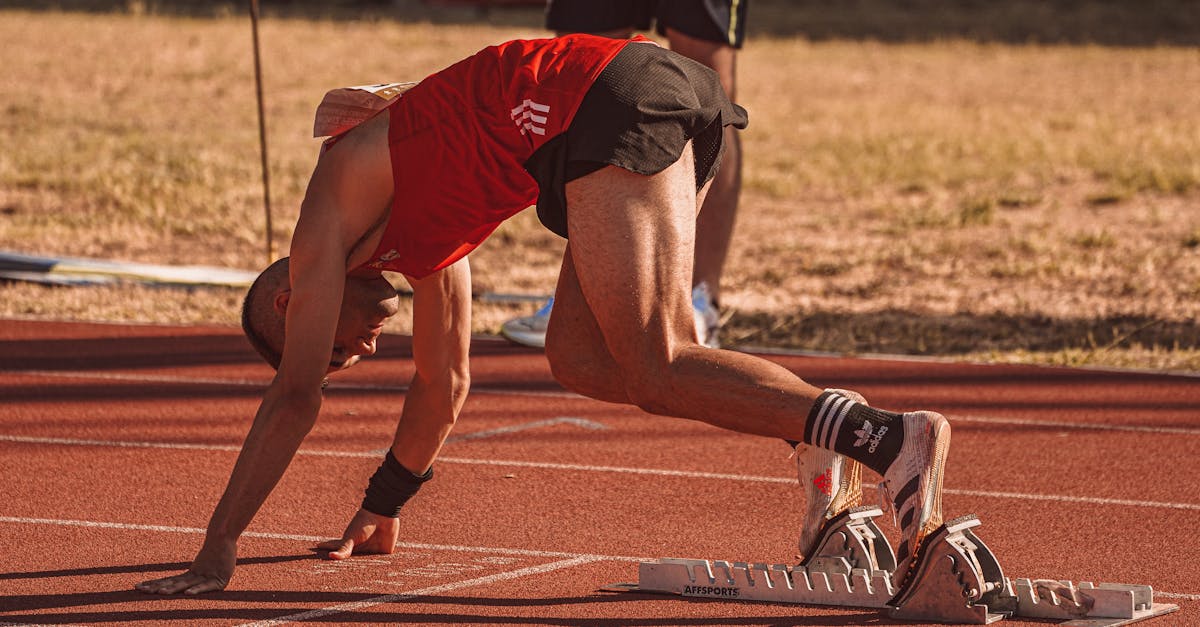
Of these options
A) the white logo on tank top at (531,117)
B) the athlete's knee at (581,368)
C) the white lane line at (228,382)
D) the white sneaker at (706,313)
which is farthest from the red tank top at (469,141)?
the white sneaker at (706,313)

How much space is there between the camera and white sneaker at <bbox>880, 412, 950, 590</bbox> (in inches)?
147

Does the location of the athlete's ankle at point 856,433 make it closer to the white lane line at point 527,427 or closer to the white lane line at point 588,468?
the white lane line at point 588,468

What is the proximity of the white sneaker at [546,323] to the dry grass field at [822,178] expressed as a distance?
1.47ft

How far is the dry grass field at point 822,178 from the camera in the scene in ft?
27.8

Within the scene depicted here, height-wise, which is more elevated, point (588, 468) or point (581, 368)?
point (581, 368)

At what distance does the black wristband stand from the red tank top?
2.23 ft

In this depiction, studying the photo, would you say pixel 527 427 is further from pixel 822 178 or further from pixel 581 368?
pixel 822 178

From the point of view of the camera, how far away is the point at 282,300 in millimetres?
4109

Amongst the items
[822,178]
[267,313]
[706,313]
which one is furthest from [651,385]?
[822,178]

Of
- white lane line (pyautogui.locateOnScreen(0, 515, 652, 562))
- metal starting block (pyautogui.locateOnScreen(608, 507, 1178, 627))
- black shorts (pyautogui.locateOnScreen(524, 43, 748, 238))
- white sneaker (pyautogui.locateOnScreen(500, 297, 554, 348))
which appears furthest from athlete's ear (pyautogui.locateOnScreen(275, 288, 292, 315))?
white sneaker (pyautogui.locateOnScreen(500, 297, 554, 348))

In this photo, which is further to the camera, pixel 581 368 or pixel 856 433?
pixel 581 368

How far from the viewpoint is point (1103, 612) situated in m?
3.94

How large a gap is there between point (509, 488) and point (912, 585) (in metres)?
1.77

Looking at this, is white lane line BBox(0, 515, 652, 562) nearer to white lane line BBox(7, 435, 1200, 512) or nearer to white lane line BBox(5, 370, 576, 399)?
white lane line BBox(7, 435, 1200, 512)
